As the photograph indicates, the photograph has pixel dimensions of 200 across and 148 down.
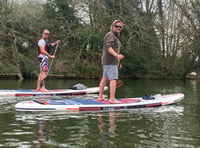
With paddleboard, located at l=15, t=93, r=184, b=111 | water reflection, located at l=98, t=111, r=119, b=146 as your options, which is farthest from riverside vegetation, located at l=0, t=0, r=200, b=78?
water reflection, located at l=98, t=111, r=119, b=146

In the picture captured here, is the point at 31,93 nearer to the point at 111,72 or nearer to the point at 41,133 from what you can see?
the point at 111,72

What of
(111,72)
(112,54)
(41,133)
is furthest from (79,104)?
(41,133)

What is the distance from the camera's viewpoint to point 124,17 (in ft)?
81.8

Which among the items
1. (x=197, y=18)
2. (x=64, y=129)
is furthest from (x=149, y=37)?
(x=64, y=129)

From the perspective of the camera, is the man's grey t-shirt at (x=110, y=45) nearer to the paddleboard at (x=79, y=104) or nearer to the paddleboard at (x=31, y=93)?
the paddleboard at (x=79, y=104)

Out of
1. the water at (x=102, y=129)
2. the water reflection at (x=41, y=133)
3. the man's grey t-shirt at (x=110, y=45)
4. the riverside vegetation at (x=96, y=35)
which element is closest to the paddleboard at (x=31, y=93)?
the water at (x=102, y=129)

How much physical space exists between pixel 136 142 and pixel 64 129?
1.29 meters

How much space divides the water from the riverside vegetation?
14744 millimetres

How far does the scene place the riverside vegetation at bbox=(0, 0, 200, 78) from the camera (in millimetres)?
22125

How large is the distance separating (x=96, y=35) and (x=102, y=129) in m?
18.7

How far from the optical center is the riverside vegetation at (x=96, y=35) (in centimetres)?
2212

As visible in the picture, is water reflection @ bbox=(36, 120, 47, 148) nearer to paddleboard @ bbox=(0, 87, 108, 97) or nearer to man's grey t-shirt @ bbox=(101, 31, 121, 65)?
man's grey t-shirt @ bbox=(101, 31, 121, 65)

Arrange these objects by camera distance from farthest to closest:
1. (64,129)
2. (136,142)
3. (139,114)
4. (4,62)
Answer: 1. (4,62)
2. (139,114)
3. (64,129)
4. (136,142)

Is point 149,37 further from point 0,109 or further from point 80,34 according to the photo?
point 0,109
